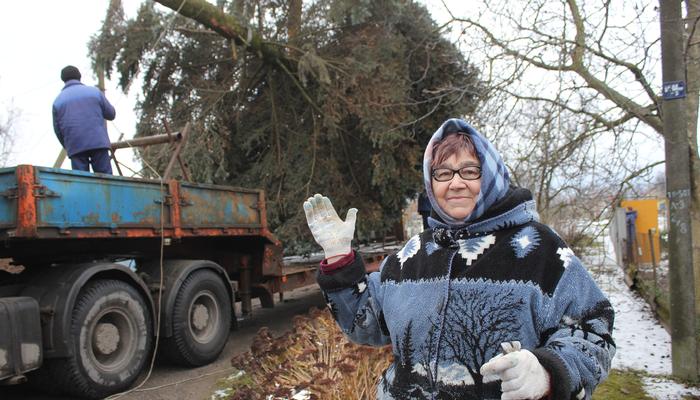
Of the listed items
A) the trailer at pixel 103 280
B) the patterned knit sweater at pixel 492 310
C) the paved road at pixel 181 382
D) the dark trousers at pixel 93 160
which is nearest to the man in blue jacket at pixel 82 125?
the dark trousers at pixel 93 160

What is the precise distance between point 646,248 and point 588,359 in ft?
31.4

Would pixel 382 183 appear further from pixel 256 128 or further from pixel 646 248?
pixel 646 248

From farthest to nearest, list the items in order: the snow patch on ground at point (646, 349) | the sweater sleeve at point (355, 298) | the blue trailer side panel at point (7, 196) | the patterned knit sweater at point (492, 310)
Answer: the snow patch on ground at point (646, 349), the blue trailer side panel at point (7, 196), the sweater sleeve at point (355, 298), the patterned knit sweater at point (492, 310)

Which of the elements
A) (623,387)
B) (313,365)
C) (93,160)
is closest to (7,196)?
(93,160)

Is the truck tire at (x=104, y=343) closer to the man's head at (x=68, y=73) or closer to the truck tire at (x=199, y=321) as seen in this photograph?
the truck tire at (x=199, y=321)

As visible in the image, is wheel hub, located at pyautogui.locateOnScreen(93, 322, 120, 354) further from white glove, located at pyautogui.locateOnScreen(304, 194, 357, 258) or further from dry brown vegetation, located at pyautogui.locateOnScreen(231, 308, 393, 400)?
white glove, located at pyautogui.locateOnScreen(304, 194, 357, 258)

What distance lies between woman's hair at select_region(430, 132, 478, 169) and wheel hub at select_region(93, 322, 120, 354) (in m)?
3.62

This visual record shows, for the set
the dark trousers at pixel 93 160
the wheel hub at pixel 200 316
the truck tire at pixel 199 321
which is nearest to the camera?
the truck tire at pixel 199 321

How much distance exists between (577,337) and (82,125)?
5102mm

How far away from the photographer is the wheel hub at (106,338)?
4.03 meters

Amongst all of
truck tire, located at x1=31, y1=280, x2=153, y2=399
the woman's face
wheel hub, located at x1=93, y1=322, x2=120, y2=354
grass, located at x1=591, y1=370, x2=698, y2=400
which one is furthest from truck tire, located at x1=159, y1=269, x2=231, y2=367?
the woman's face

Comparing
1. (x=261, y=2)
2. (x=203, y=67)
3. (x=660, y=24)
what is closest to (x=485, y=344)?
(x=660, y=24)

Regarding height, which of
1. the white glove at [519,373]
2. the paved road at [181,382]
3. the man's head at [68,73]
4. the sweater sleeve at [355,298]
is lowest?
the paved road at [181,382]

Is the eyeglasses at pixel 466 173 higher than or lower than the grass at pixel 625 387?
higher
